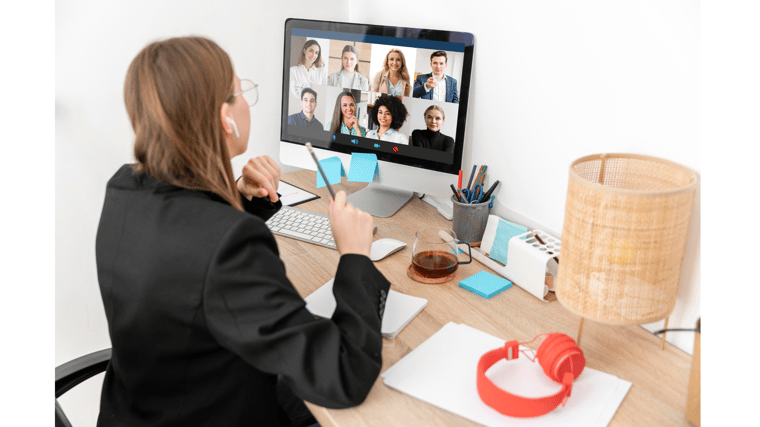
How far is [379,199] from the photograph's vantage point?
5.11 feet

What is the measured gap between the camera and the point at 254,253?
2.48 ft

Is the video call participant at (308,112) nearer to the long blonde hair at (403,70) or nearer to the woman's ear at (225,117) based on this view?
the long blonde hair at (403,70)

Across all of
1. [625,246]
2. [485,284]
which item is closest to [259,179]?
[485,284]

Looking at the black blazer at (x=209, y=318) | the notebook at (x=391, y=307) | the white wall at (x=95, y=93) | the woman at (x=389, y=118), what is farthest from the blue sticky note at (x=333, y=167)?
the black blazer at (x=209, y=318)

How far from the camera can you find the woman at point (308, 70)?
4.92 ft

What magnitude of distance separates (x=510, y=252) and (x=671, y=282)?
34 cm

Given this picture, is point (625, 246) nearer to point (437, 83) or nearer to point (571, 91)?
point (571, 91)

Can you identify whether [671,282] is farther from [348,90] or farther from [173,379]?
[348,90]

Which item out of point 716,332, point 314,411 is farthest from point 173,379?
point 716,332

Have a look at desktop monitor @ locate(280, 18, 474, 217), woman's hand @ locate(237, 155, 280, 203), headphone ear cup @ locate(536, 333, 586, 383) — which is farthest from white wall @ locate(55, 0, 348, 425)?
headphone ear cup @ locate(536, 333, 586, 383)

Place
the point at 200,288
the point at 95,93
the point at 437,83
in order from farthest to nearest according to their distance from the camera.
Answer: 1. the point at 95,93
2. the point at 437,83
3. the point at 200,288

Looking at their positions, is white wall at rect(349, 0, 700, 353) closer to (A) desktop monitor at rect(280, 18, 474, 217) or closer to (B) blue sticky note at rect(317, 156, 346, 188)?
(A) desktop monitor at rect(280, 18, 474, 217)

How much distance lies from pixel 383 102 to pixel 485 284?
579mm

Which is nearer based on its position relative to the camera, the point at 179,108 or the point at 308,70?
the point at 179,108
